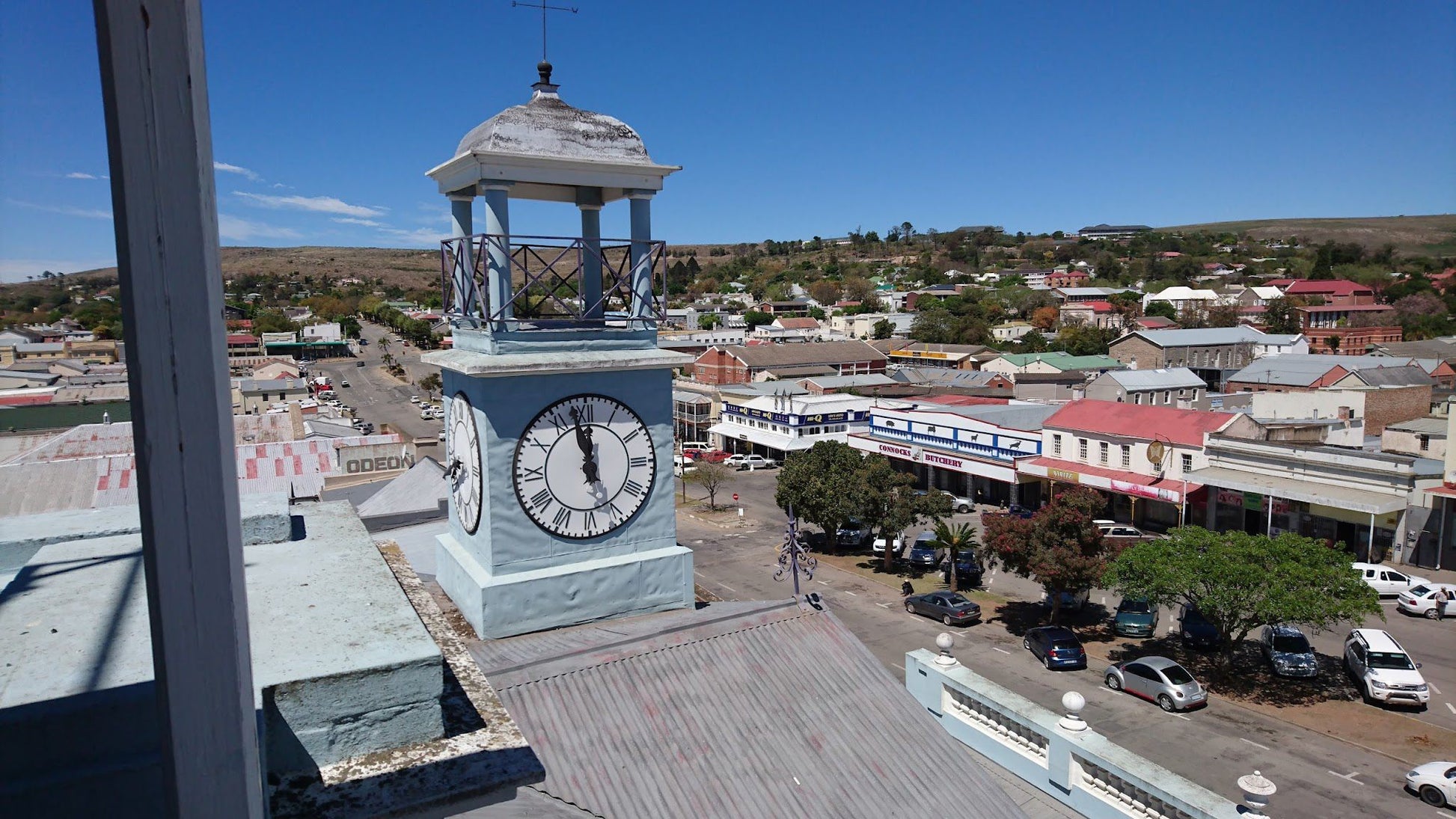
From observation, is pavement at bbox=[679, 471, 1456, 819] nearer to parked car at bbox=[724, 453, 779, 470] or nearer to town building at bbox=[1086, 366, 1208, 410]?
parked car at bbox=[724, 453, 779, 470]

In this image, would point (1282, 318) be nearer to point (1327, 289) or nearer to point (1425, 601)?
point (1327, 289)

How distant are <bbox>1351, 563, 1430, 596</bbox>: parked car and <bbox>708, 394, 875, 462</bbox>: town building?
936 inches

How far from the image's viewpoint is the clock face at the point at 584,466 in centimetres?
807

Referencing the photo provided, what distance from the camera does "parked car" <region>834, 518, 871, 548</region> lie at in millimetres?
33656

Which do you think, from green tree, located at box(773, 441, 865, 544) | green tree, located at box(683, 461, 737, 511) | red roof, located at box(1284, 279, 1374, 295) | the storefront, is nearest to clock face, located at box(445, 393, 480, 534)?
green tree, located at box(773, 441, 865, 544)

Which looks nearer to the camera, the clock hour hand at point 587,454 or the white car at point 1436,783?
the clock hour hand at point 587,454

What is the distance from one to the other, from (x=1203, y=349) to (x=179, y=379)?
243 ft

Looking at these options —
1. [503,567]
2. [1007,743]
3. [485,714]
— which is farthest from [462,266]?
[1007,743]

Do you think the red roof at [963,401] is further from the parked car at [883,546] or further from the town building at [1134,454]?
the parked car at [883,546]

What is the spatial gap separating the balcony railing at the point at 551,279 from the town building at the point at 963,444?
102 ft

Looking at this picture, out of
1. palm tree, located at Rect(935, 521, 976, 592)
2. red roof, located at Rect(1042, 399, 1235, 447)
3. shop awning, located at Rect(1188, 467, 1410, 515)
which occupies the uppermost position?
red roof, located at Rect(1042, 399, 1235, 447)

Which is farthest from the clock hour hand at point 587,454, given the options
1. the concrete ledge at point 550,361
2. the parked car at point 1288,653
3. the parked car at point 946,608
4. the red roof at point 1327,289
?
the red roof at point 1327,289

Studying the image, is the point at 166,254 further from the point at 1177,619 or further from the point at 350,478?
the point at 1177,619

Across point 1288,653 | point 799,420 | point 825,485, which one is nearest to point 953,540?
point 825,485
